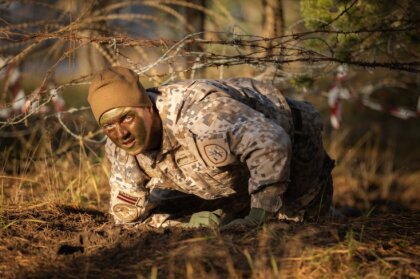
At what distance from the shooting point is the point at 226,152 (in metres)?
3.98

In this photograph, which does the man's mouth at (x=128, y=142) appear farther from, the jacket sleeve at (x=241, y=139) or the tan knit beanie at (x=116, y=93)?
the jacket sleeve at (x=241, y=139)

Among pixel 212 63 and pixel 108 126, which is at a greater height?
pixel 212 63

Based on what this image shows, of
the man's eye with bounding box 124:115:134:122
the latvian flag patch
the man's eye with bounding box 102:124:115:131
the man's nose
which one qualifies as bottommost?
the latvian flag patch

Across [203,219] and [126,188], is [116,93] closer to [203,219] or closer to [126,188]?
[126,188]

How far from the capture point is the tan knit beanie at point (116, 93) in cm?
405

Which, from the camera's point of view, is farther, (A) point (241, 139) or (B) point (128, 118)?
Result: (B) point (128, 118)

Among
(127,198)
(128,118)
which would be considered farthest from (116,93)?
(127,198)

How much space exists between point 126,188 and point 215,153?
774mm

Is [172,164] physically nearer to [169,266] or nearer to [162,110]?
[162,110]

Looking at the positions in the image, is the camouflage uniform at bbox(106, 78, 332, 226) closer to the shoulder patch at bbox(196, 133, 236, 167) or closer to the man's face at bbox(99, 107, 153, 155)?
the shoulder patch at bbox(196, 133, 236, 167)

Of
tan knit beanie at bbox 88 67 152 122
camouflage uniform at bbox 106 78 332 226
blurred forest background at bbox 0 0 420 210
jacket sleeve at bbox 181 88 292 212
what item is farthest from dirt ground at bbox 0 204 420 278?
blurred forest background at bbox 0 0 420 210

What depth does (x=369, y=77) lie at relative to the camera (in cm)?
1232

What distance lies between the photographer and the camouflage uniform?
3840mm

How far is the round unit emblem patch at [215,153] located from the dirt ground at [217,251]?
1.61 feet
